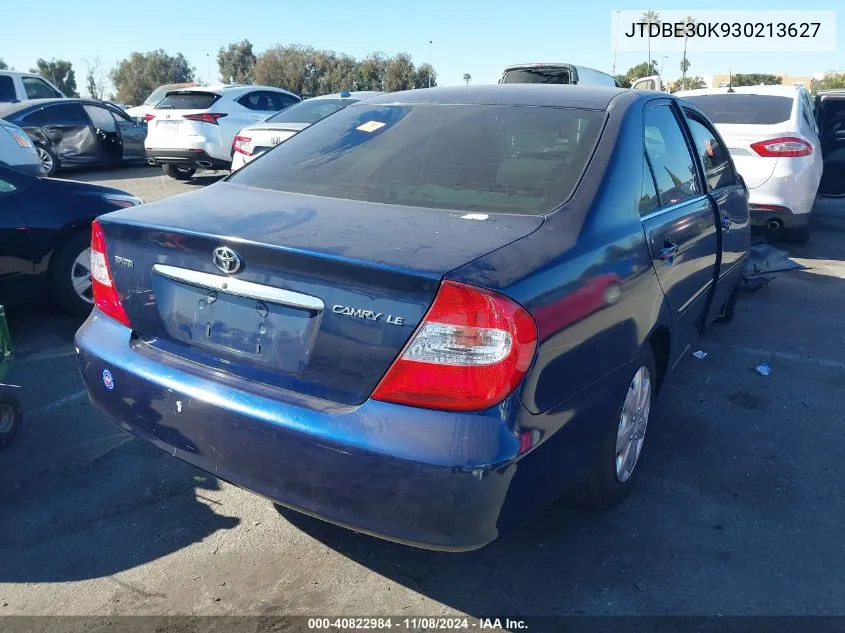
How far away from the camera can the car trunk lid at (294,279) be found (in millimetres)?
2045

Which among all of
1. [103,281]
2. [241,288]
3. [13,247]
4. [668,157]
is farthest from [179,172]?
[241,288]

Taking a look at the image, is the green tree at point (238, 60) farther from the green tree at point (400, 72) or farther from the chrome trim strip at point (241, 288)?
the chrome trim strip at point (241, 288)

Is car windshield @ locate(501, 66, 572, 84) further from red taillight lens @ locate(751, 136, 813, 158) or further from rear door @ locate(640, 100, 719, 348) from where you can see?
rear door @ locate(640, 100, 719, 348)

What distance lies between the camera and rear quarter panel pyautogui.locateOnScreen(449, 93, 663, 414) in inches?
81.7

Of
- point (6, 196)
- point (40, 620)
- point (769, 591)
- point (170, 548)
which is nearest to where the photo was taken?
point (40, 620)

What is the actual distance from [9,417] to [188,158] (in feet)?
29.8

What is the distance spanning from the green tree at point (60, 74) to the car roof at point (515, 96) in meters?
81.4

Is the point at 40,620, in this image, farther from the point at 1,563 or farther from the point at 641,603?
the point at 641,603

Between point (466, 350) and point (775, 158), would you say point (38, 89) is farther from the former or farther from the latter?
point (466, 350)

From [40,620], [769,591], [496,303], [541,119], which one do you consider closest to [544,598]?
[769,591]

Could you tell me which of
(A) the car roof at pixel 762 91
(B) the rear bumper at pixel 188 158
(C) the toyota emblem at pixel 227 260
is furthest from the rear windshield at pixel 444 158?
(B) the rear bumper at pixel 188 158

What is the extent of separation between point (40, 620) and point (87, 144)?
504 inches

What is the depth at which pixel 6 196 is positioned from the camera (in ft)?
15.9

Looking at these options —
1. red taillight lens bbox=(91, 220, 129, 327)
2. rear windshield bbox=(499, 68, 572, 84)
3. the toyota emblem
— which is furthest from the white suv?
the toyota emblem
